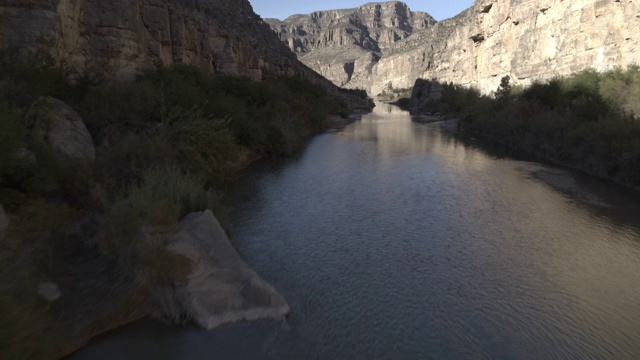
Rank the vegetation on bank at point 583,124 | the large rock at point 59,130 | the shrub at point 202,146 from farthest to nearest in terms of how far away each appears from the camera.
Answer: the vegetation on bank at point 583,124 → the shrub at point 202,146 → the large rock at point 59,130

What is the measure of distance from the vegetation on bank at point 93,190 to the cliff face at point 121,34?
4.30 feet

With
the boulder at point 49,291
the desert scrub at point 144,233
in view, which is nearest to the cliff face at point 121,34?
the desert scrub at point 144,233

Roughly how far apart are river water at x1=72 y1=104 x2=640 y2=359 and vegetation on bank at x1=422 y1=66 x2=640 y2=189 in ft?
4.51

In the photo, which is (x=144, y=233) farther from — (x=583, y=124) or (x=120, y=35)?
(x=583, y=124)

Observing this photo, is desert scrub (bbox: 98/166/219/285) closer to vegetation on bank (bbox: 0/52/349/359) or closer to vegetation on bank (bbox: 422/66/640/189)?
vegetation on bank (bbox: 0/52/349/359)

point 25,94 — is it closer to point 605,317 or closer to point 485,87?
point 605,317

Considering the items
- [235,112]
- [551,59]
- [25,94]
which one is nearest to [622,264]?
[25,94]

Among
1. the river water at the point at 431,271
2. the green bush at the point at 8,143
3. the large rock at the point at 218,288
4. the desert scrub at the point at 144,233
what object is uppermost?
the green bush at the point at 8,143

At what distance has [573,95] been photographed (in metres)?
23.0

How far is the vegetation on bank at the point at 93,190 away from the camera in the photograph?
5180 mm

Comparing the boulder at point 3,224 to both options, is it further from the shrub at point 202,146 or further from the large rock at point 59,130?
the shrub at point 202,146

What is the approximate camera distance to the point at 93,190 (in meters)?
8.17

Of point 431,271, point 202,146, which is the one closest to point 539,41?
point 202,146

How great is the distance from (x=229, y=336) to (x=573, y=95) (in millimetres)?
22638
